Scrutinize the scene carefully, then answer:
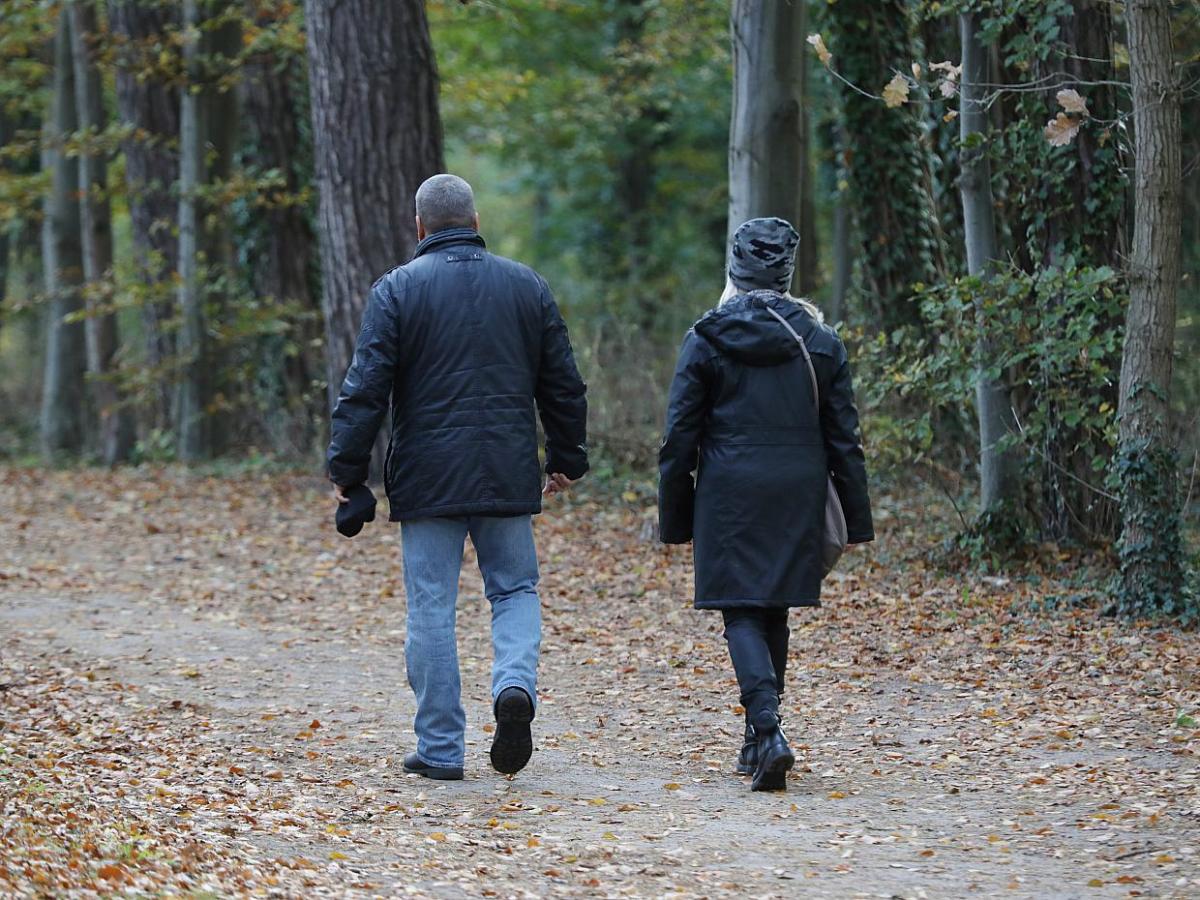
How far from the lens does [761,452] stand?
561cm

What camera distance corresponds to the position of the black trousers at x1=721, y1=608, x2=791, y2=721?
5629mm

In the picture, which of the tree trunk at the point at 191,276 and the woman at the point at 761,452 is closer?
the woman at the point at 761,452

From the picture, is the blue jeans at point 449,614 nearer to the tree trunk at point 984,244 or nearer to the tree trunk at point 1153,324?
the tree trunk at point 1153,324

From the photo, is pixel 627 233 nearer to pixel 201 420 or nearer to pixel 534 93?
pixel 534 93

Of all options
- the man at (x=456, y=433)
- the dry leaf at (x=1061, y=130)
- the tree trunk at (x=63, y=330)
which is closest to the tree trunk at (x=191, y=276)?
the tree trunk at (x=63, y=330)

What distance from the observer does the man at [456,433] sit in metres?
5.60

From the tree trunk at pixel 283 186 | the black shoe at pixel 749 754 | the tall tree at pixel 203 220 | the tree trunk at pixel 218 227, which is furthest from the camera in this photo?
the tree trunk at pixel 283 186

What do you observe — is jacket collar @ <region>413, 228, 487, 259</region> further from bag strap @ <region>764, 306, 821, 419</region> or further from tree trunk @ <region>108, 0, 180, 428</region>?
tree trunk @ <region>108, 0, 180, 428</region>

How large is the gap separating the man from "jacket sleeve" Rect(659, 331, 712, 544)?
37cm

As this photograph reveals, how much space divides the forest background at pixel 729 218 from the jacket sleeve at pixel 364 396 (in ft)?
11.9

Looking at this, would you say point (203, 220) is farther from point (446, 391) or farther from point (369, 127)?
point (446, 391)

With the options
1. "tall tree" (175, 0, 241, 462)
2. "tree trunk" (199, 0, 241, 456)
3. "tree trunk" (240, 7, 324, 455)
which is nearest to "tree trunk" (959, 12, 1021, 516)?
"tall tree" (175, 0, 241, 462)

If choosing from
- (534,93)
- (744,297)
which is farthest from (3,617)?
(534,93)

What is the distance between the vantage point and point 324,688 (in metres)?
7.90
